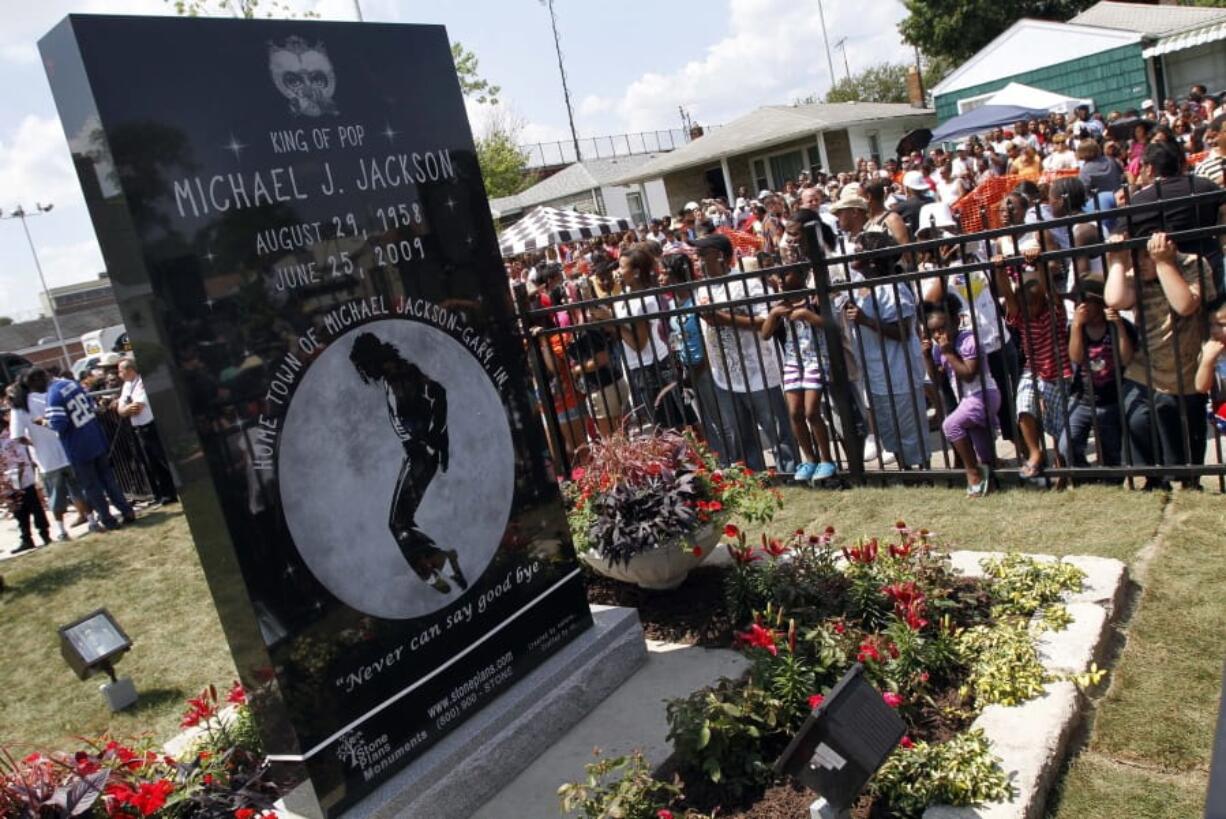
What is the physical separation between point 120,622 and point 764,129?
33794mm

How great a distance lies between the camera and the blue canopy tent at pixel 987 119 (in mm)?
21828

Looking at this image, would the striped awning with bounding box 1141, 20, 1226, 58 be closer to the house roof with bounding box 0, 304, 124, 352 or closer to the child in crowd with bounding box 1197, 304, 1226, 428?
the child in crowd with bounding box 1197, 304, 1226, 428

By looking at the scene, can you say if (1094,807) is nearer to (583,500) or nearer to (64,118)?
(583,500)

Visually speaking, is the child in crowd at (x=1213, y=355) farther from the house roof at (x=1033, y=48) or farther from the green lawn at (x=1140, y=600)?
the house roof at (x=1033, y=48)

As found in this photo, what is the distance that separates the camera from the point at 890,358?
6.23 metres

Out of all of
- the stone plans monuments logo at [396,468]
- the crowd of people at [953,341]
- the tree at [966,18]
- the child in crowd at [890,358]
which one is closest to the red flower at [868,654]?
the stone plans monuments logo at [396,468]

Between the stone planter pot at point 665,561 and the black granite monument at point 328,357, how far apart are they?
41cm

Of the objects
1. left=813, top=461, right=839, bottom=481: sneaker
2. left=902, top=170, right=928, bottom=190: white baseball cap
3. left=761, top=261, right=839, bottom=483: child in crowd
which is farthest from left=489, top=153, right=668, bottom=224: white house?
left=813, top=461, right=839, bottom=481: sneaker

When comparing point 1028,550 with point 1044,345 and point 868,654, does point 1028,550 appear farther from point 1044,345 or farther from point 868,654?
point 868,654

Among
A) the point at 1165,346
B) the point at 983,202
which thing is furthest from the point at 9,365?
the point at 1165,346

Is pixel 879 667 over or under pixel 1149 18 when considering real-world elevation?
under

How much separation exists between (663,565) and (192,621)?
4.47m

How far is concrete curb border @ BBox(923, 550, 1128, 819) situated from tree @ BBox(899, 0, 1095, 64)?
49.3 m

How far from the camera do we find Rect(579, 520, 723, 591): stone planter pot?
169 inches
